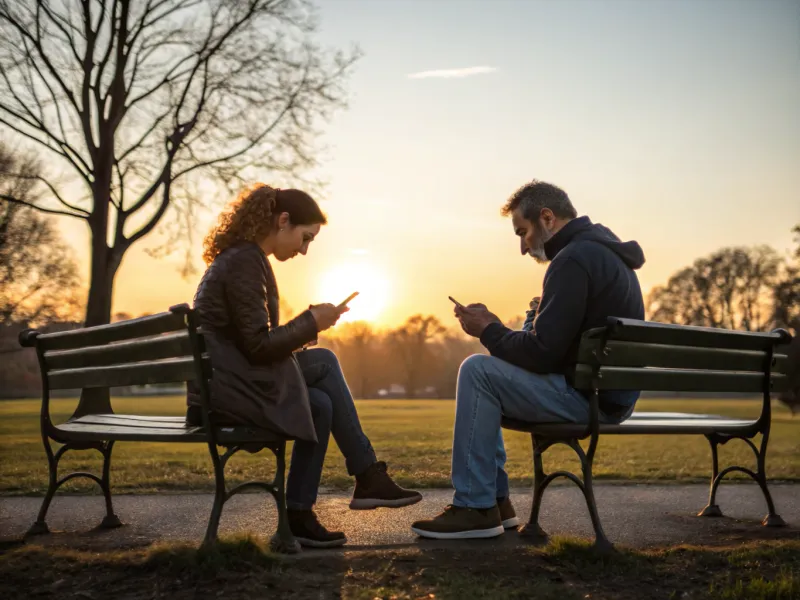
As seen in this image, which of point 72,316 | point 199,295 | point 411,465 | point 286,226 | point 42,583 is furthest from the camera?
point 72,316

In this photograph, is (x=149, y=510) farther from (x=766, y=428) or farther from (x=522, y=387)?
(x=766, y=428)

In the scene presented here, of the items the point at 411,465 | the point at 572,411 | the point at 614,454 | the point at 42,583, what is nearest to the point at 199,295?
the point at 42,583

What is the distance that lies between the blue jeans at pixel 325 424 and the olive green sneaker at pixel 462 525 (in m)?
0.48

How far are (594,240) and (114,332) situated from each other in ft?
8.41

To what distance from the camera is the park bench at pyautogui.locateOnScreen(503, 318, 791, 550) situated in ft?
13.4

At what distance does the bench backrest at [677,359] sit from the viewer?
408 cm

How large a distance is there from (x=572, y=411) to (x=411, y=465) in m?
5.34

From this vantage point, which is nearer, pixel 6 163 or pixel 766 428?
pixel 766 428

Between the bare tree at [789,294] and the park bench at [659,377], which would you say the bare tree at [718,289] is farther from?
the park bench at [659,377]

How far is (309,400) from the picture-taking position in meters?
4.25

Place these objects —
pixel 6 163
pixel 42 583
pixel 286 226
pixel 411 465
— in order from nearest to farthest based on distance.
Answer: pixel 42 583 → pixel 286 226 → pixel 411 465 → pixel 6 163

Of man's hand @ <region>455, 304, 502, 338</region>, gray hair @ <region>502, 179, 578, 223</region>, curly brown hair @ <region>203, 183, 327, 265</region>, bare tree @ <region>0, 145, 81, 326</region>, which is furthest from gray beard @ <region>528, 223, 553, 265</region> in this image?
bare tree @ <region>0, 145, 81, 326</region>

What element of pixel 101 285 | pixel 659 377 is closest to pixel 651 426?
pixel 659 377

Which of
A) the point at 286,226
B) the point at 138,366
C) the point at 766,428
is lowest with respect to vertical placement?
the point at 766,428
